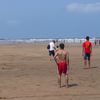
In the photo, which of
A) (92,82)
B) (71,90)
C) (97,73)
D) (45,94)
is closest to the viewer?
(45,94)

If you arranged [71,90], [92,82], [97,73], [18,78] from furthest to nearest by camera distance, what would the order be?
[97,73]
[18,78]
[92,82]
[71,90]

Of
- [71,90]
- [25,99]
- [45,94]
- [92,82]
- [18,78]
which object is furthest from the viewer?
[18,78]

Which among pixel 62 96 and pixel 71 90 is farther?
pixel 71 90

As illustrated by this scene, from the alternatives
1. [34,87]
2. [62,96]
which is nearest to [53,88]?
[34,87]

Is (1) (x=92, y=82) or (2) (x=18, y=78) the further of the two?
(2) (x=18, y=78)

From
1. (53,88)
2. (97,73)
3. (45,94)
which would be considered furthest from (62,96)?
(97,73)

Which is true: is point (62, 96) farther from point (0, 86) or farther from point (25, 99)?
point (0, 86)

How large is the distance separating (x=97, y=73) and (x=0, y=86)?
222 inches

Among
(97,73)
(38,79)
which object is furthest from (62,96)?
(97,73)

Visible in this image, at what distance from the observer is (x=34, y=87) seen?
602 inches

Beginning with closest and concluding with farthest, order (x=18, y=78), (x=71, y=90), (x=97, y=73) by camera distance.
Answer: (x=71, y=90), (x=18, y=78), (x=97, y=73)

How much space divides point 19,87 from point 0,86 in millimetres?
701

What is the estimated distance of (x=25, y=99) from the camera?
12.9 meters

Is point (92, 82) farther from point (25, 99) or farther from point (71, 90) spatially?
point (25, 99)
